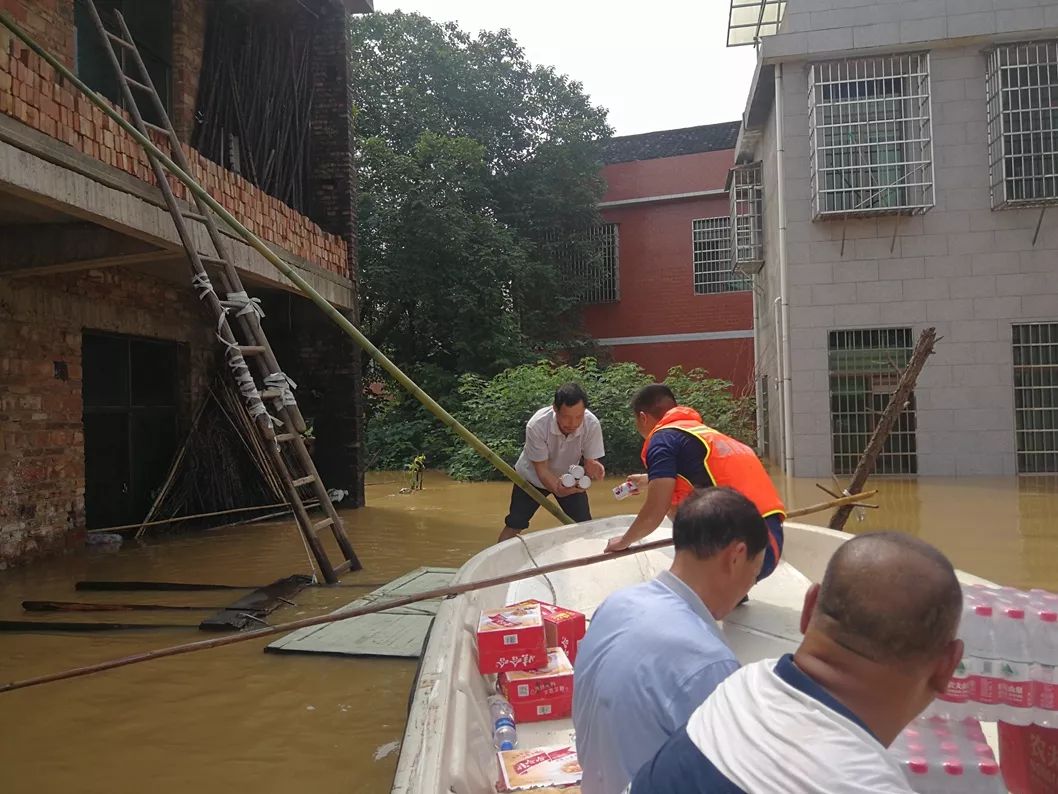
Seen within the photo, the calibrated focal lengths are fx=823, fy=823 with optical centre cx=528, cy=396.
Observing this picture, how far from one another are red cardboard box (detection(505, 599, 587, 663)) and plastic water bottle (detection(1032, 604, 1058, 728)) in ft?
6.49

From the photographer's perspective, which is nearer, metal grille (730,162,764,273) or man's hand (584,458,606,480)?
man's hand (584,458,606,480)

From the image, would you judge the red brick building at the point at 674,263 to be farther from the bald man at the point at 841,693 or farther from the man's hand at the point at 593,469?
the bald man at the point at 841,693

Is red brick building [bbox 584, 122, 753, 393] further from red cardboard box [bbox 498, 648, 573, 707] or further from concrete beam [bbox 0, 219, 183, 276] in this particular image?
red cardboard box [bbox 498, 648, 573, 707]

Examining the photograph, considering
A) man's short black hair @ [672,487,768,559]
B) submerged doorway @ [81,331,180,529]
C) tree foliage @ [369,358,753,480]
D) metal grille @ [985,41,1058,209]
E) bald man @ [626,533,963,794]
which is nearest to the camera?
bald man @ [626,533,963,794]

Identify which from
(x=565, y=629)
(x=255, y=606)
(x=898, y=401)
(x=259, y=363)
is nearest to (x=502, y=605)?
(x=565, y=629)

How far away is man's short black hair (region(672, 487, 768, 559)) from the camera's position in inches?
83.4

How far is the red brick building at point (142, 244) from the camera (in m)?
6.12

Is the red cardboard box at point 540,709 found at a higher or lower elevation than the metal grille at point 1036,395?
lower

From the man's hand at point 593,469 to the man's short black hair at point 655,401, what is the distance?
180cm

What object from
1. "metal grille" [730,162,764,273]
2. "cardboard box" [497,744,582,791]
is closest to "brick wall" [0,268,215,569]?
"cardboard box" [497,744,582,791]

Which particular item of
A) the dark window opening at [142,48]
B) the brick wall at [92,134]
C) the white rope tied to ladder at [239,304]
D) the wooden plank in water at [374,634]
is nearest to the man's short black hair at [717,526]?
the wooden plank in water at [374,634]

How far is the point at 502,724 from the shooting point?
9.75 ft

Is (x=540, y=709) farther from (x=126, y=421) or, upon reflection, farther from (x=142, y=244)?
(x=126, y=421)

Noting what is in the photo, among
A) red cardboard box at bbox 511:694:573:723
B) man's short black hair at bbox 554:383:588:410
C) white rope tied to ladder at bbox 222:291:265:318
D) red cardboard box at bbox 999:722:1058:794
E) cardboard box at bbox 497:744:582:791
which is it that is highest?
white rope tied to ladder at bbox 222:291:265:318
